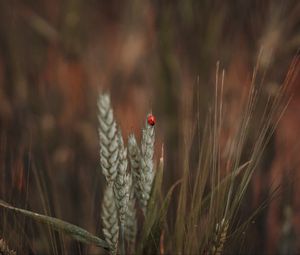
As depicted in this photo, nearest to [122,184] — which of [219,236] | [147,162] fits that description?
[147,162]

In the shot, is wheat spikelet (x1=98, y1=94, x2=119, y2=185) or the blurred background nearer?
wheat spikelet (x1=98, y1=94, x2=119, y2=185)

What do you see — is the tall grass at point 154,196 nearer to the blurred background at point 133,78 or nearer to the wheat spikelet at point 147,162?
the wheat spikelet at point 147,162

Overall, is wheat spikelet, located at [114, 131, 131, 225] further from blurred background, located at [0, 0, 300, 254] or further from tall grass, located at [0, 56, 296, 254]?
blurred background, located at [0, 0, 300, 254]

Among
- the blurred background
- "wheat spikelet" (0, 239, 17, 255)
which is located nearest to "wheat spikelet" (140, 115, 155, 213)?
"wheat spikelet" (0, 239, 17, 255)

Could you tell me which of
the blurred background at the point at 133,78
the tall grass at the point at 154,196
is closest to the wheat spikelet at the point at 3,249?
the tall grass at the point at 154,196

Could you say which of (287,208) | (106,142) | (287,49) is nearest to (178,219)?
(106,142)

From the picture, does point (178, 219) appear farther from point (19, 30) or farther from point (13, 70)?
point (19, 30)
